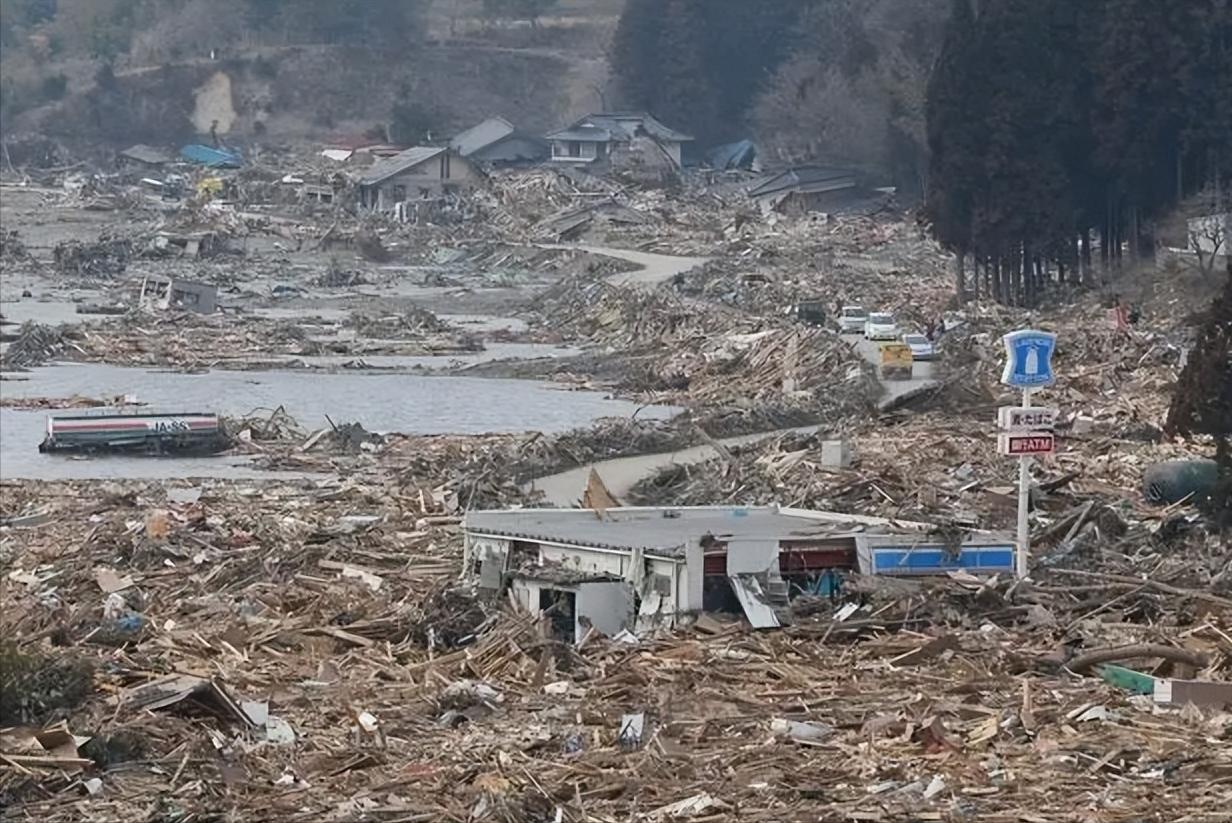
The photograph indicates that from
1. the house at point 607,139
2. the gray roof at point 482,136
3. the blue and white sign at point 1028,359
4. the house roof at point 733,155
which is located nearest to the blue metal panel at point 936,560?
the blue and white sign at point 1028,359

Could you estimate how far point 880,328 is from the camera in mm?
37438

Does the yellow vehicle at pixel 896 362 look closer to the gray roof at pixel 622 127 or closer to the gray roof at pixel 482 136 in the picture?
the gray roof at pixel 622 127

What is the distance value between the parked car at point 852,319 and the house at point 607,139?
Answer: 4051 cm

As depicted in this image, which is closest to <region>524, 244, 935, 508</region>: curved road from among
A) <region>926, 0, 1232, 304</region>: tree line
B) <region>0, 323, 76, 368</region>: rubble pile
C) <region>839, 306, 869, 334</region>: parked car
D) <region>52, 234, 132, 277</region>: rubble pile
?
<region>839, 306, 869, 334</region>: parked car

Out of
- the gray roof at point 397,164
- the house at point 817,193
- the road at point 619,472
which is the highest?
the gray roof at point 397,164

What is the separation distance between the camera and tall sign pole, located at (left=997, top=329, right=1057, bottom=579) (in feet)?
52.4

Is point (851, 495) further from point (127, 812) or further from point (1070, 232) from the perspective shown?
point (1070, 232)

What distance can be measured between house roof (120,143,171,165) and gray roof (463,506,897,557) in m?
71.7

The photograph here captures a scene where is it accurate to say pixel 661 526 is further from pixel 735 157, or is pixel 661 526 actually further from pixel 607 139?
pixel 735 157

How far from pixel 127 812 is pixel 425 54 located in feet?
313

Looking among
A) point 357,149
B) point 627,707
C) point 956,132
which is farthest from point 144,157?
point 627,707

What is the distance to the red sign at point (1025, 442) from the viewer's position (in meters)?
16.0

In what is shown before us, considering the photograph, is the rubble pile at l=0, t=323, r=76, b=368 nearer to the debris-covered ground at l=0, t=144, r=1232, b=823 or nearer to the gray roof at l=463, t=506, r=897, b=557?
the debris-covered ground at l=0, t=144, r=1232, b=823

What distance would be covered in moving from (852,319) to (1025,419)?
23679 mm
